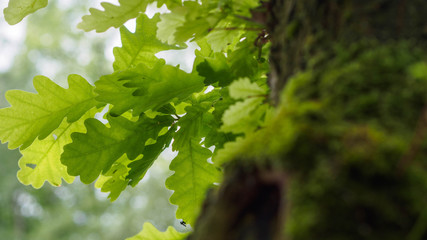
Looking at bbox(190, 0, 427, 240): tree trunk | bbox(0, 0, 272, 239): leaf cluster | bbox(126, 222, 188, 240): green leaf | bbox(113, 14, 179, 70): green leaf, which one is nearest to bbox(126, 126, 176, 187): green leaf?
bbox(0, 0, 272, 239): leaf cluster

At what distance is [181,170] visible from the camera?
1.48m

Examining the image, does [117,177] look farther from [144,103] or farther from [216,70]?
[216,70]

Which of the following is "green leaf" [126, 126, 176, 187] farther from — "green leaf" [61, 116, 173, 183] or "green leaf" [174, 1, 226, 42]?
"green leaf" [174, 1, 226, 42]

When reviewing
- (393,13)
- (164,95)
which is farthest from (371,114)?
(164,95)

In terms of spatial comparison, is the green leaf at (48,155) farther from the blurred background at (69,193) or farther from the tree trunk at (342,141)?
the blurred background at (69,193)

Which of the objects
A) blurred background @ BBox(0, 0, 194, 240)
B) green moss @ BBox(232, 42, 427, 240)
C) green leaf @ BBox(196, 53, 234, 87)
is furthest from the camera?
blurred background @ BBox(0, 0, 194, 240)

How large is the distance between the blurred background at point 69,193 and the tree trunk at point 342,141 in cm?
1339

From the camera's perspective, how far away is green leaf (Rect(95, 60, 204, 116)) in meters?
1.13

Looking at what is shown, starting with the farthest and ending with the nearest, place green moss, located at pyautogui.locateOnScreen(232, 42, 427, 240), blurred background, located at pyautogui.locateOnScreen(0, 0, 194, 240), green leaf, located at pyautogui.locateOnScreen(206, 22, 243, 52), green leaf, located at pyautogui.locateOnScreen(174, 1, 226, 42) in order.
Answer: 1. blurred background, located at pyautogui.locateOnScreen(0, 0, 194, 240)
2. green leaf, located at pyautogui.locateOnScreen(206, 22, 243, 52)
3. green leaf, located at pyautogui.locateOnScreen(174, 1, 226, 42)
4. green moss, located at pyautogui.locateOnScreen(232, 42, 427, 240)

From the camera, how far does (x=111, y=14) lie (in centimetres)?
114

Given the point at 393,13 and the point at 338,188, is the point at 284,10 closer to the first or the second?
the point at 393,13

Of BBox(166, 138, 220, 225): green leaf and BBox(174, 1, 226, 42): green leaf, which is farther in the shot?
BBox(166, 138, 220, 225): green leaf

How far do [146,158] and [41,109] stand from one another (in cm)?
39

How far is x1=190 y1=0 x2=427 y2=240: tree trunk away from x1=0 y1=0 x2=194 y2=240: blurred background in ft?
43.9
